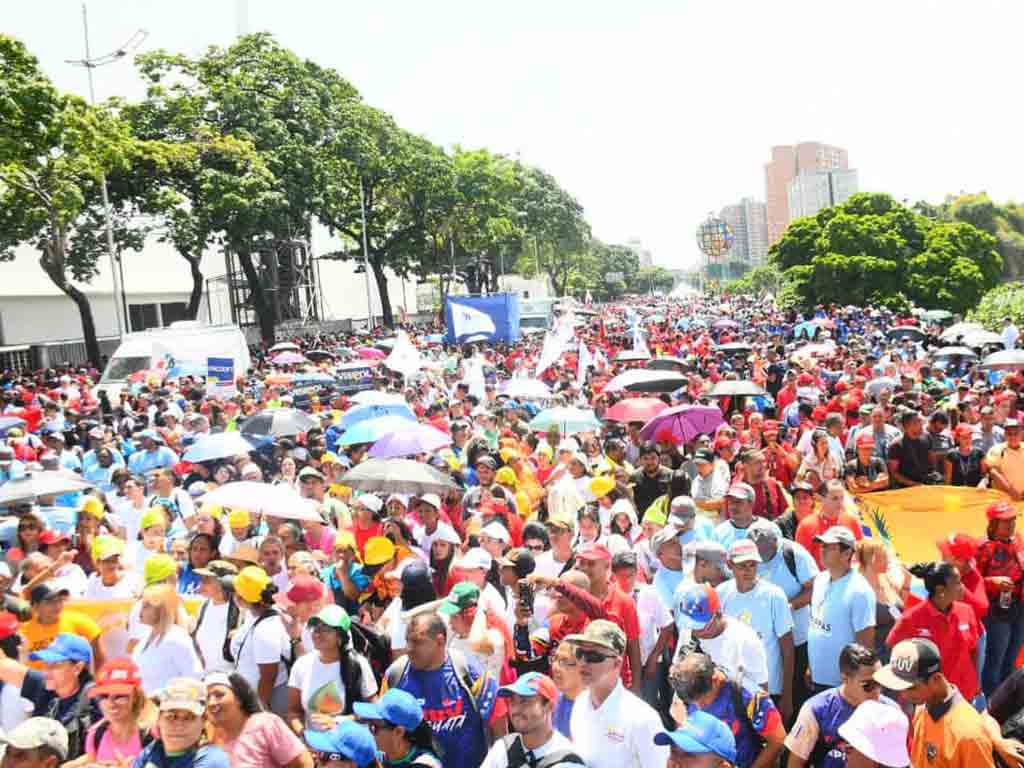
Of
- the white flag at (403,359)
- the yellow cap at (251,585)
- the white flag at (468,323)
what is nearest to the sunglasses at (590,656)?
the yellow cap at (251,585)

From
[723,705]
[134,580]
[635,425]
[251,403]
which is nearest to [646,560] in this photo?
[723,705]

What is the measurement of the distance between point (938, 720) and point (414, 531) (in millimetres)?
4194

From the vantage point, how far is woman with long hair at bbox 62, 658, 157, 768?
13.7ft

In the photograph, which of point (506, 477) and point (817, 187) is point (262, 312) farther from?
point (817, 187)

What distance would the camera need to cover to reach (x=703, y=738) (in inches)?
135

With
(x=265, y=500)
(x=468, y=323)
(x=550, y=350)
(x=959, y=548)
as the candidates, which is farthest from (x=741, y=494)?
(x=468, y=323)

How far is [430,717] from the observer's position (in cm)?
429

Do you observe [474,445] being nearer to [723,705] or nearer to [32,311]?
[723,705]

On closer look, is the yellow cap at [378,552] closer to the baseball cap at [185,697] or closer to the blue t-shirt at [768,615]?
the blue t-shirt at [768,615]

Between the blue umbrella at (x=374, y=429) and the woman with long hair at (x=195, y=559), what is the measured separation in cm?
369

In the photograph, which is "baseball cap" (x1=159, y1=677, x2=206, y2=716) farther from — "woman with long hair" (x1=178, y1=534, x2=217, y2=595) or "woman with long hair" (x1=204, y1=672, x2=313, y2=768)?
"woman with long hair" (x1=178, y1=534, x2=217, y2=595)

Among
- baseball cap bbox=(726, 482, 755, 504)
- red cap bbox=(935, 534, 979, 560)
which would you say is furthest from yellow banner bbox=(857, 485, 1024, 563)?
red cap bbox=(935, 534, 979, 560)

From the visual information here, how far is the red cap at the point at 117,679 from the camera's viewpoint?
417 cm

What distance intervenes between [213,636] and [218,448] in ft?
15.8
